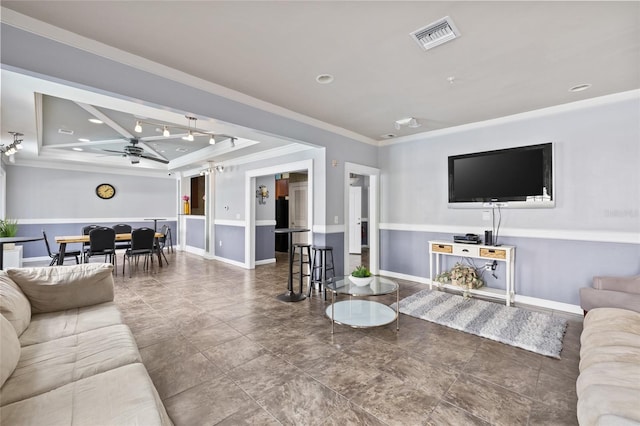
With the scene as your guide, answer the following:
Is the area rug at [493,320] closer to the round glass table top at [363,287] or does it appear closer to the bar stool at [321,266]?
the round glass table top at [363,287]

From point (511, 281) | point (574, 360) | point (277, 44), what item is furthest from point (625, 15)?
point (511, 281)

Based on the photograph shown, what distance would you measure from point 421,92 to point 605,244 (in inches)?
111

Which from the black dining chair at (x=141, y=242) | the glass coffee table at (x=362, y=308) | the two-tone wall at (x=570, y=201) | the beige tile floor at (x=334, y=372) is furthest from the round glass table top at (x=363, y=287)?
the black dining chair at (x=141, y=242)

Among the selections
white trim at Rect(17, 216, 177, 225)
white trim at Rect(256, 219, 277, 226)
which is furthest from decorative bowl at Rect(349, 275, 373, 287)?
white trim at Rect(17, 216, 177, 225)

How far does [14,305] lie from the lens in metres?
1.88

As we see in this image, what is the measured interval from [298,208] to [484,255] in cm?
587

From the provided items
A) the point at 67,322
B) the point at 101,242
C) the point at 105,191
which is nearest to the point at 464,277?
the point at 67,322

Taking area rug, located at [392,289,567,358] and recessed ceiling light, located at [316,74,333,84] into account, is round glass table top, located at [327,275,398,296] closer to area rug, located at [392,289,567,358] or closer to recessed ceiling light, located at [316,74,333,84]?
area rug, located at [392,289,567,358]

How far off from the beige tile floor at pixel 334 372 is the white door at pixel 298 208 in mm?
5223

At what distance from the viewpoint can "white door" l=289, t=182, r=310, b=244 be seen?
8.77 metres

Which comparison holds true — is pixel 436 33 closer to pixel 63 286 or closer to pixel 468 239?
pixel 468 239

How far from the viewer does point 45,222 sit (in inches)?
294

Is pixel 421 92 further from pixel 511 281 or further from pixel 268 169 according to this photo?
pixel 268 169

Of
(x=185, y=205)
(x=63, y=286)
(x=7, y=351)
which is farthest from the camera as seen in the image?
(x=185, y=205)
